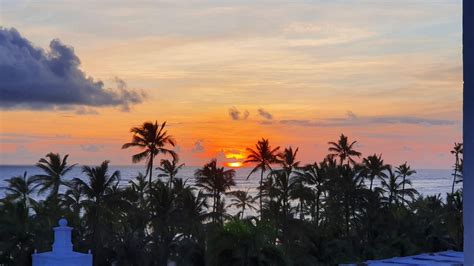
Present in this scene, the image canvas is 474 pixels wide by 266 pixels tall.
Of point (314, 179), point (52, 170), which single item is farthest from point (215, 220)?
point (52, 170)

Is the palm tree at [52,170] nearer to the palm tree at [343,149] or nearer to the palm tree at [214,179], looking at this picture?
the palm tree at [214,179]

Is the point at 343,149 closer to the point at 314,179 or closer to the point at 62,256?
the point at 314,179

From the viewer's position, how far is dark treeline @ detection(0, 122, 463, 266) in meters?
35.0

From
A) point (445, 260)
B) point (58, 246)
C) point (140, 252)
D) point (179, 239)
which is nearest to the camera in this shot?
point (58, 246)

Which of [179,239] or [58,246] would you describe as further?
[179,239]

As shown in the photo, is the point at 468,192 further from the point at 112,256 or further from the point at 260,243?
the point at 112,256

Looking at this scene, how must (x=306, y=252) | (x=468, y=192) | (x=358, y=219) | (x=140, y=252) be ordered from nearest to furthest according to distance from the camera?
(x=468, y=192) → (x=140, y=252) → (x=306, y=252) → (x=358, y=219)

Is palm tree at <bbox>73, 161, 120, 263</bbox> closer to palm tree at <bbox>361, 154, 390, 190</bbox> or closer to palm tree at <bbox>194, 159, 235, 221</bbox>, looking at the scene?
palm tree at <bbox>194, 159, 235, 221</bbox>

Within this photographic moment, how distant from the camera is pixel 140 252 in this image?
3784cm

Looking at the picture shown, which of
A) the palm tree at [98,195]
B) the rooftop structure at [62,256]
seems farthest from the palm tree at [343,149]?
the rooftop structure at [62,256]

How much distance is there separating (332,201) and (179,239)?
61.5ft

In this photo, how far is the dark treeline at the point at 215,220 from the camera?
35000 millimetres

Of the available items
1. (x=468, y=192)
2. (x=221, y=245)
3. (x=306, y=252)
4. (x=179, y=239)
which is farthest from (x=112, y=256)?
(x=468, y=192)

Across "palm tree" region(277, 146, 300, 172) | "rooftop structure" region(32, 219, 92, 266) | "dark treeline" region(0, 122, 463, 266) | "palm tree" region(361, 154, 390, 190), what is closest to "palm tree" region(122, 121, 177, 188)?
"dark treeline" region(0, 122, 463, 266)
